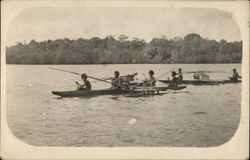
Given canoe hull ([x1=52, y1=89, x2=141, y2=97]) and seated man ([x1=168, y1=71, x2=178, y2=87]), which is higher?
seated man ([x1=168, y1=71, x2=178, y2=87])

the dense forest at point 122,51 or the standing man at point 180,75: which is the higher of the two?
the dense forest at point 122,51

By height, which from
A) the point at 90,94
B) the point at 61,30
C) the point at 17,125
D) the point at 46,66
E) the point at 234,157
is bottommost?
the point at 234,157

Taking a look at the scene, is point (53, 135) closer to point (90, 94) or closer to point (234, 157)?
point (90, 94)

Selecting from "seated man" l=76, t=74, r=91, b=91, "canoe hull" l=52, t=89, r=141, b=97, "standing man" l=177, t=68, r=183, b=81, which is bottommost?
"canoe hull" l=52, t=89, r=141, b=97

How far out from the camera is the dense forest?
143 cm

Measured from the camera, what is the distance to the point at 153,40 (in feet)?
4.72

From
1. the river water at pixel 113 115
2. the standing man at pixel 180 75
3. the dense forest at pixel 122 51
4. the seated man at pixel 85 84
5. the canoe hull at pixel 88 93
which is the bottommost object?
the river water at pixel 113 115

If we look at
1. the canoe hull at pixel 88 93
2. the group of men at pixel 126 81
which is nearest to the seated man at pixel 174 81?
the group of men at pixel 126 81

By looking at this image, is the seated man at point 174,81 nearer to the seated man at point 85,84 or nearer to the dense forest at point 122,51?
the dense forest at point 122,51

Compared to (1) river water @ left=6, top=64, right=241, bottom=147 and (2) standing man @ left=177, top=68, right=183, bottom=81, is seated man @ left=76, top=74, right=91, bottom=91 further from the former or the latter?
(2) standing man @ left=177, top=68, right=183, bottom=81

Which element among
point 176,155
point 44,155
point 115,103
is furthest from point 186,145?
point 44,155

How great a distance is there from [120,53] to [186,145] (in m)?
0.42

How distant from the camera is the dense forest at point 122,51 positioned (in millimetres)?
1428

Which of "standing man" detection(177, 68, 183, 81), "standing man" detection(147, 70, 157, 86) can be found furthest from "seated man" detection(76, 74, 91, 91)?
"standing man" detection(177, 68, 183, 81)
